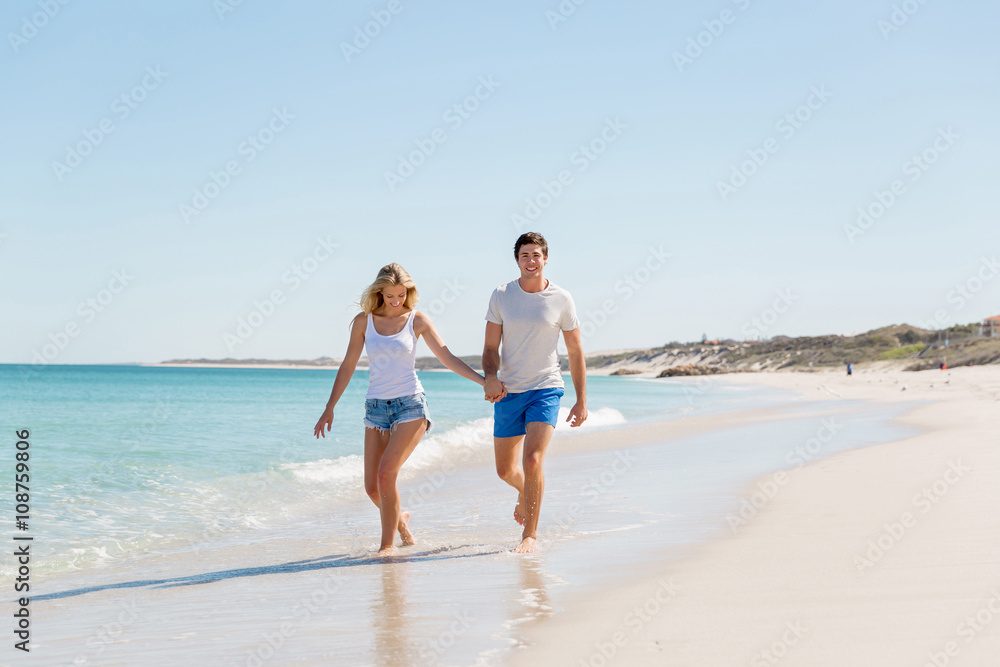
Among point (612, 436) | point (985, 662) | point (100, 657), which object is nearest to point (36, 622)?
point (100, 657)

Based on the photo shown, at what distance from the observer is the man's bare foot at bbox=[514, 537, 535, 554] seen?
15.8 ft

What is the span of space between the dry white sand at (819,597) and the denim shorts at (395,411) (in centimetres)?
171

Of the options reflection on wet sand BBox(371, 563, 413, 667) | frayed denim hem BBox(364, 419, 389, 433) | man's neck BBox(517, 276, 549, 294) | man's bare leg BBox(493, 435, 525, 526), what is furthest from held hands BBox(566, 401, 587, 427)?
reflection on wet sand BBox(371, 563, 413, 667)

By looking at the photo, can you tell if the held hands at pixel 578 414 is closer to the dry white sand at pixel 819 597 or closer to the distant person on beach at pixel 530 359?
the distant person on beach at pixel 530 359

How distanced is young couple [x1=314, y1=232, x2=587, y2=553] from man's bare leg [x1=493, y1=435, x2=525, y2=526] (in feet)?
0.11

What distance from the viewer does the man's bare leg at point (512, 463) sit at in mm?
5168

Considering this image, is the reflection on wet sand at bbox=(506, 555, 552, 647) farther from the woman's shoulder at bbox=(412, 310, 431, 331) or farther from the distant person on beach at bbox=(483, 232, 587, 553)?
the woman's shoulder at bbox=(412, 310, 431, 331)

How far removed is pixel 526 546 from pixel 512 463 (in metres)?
0.62

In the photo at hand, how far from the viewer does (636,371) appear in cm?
13188

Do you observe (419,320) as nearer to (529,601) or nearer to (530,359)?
(530,359)

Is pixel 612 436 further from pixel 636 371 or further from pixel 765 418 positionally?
pixel 636 371

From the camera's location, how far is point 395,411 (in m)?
4.95

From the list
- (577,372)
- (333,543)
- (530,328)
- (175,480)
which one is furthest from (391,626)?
(175,480)

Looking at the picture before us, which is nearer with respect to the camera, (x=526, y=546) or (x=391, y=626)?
(x=391, y=626)
